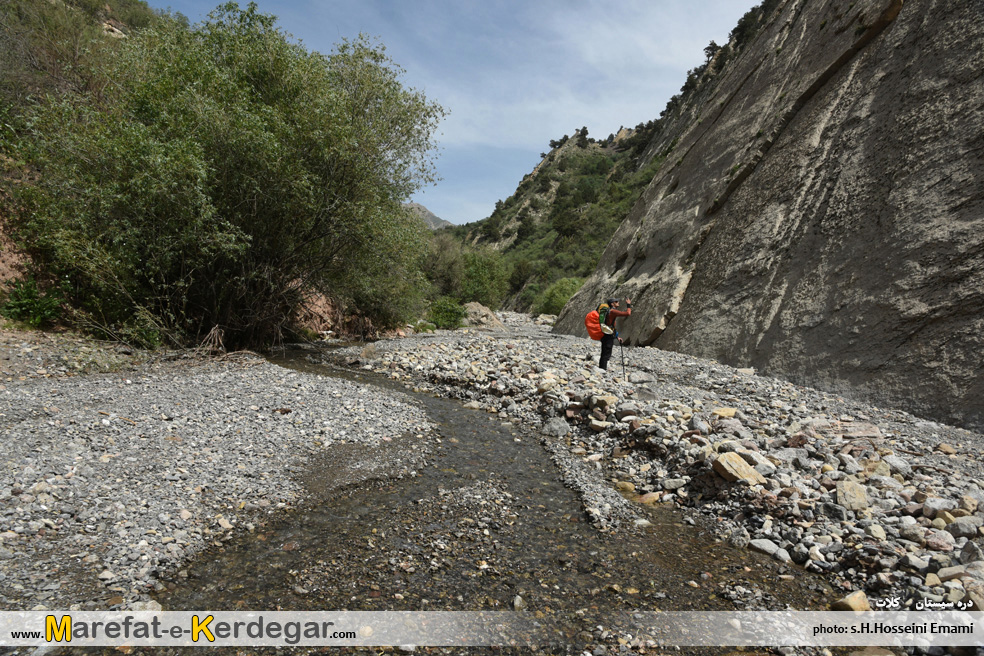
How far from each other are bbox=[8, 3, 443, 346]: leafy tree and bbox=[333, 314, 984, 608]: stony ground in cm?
596

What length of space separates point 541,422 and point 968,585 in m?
6.13

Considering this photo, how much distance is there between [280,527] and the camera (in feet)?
16.0

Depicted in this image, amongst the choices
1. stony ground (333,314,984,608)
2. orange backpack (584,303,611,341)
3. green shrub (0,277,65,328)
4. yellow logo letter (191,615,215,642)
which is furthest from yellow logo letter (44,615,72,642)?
orange backpack (584,303,611,341)

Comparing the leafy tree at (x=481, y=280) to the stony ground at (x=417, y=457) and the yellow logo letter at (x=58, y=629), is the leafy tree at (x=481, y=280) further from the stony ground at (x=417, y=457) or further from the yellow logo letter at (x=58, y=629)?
the yellow logo letter at (x=58, y=629)

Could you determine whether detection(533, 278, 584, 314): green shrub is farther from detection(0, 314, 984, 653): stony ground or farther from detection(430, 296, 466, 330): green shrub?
detection(0, 314, 984, 653): stony ground

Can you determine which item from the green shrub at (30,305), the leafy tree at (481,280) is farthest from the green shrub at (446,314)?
the green shrub at (30,305)

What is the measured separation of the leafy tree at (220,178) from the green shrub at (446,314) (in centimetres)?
1207

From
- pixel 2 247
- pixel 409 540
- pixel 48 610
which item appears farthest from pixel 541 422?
pixel 2 247

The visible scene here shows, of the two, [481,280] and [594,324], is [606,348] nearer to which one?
[594,324]

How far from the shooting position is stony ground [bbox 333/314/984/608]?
4465 millimetres

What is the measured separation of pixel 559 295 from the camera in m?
39.9

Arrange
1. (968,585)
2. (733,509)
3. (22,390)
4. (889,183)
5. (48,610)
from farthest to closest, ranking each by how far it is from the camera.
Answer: (889,183), (22,390), (733,509), (968,585), (48,610)

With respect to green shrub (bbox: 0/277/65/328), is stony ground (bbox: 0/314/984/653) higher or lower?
lower

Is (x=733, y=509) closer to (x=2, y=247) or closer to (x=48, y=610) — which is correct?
(x=48, y=610)
